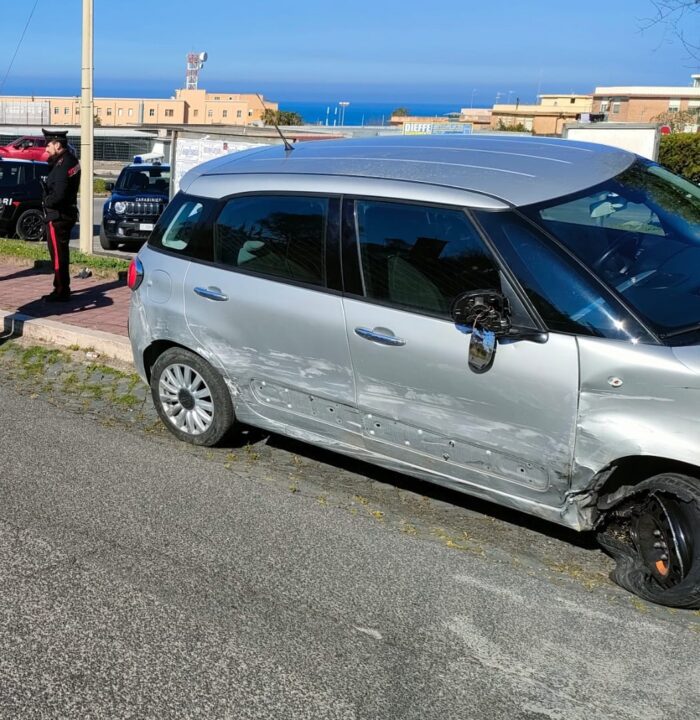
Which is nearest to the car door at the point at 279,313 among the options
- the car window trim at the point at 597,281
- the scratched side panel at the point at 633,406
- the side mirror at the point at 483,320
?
the side mirror at the point at 483,320

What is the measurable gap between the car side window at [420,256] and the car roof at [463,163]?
0.63 feet

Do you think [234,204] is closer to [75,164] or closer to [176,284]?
[176,284]

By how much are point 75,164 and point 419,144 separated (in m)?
5.51

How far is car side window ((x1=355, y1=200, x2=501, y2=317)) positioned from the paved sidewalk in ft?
11.9

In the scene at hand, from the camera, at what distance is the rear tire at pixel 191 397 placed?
17.9 feet

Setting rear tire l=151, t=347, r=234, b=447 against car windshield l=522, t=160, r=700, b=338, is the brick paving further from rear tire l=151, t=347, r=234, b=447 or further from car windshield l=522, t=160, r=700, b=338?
car windshield l=522, t=160, r=700, b=338

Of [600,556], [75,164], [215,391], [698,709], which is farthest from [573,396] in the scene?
[75,164]

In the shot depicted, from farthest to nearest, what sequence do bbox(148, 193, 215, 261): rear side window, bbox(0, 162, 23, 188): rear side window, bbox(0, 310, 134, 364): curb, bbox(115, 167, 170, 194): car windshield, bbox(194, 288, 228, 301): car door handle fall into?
bbox(0, 162, 23, 188): rear side window, bbox(115, 167, 170, 194): car windshield, bbox(0, 310, 134, 364): curb, bbox(148, 193, 215, 261): rear side window, bbox(194, 288, 228, 301): car door handle

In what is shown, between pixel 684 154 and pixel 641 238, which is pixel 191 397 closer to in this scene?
pixel 641 238

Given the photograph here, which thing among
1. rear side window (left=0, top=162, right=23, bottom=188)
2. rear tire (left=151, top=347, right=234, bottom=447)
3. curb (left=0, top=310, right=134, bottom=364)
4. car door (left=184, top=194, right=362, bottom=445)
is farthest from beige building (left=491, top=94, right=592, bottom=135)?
car door (left=184, top=194, right=362, bottom=445)

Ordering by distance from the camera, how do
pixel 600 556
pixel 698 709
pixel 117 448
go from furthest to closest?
pixel 117 448 < pixel 600 556 < pixel 698 709

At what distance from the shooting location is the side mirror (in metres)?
4.03

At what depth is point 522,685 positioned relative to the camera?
10.7ft

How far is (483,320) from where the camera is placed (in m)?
4.04
